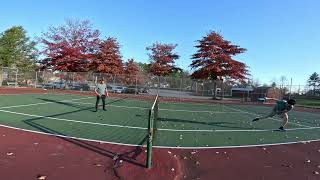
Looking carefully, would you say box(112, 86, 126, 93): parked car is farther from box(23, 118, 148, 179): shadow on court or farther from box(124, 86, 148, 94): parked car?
box(23, 118, 148, 179): shadow on court

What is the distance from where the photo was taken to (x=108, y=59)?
51.3 m

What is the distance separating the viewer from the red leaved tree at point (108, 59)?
166 feet

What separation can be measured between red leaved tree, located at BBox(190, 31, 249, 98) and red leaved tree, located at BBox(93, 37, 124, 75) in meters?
10.6

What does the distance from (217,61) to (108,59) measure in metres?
14.6

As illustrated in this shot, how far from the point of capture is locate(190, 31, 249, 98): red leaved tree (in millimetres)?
47469

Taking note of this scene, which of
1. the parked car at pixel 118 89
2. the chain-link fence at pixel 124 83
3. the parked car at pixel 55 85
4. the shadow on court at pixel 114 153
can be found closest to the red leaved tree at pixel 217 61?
the chain-link fence at pixel 124 83

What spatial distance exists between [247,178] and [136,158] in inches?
94.4

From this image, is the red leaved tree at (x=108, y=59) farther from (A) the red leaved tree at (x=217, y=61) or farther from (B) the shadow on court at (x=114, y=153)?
(B) the shadow on court at (x=114, y=153)

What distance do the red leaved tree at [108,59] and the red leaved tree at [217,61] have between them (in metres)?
10.6

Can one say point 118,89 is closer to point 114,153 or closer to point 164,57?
point 164,57

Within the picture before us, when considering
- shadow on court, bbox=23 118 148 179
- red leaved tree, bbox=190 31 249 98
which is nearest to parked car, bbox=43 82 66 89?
red leaved tree, bbox=190 31 249 98

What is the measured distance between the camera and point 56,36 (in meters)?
49.2

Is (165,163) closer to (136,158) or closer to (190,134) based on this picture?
(136,158)

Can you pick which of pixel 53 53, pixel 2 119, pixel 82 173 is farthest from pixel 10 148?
pixel 53 53
